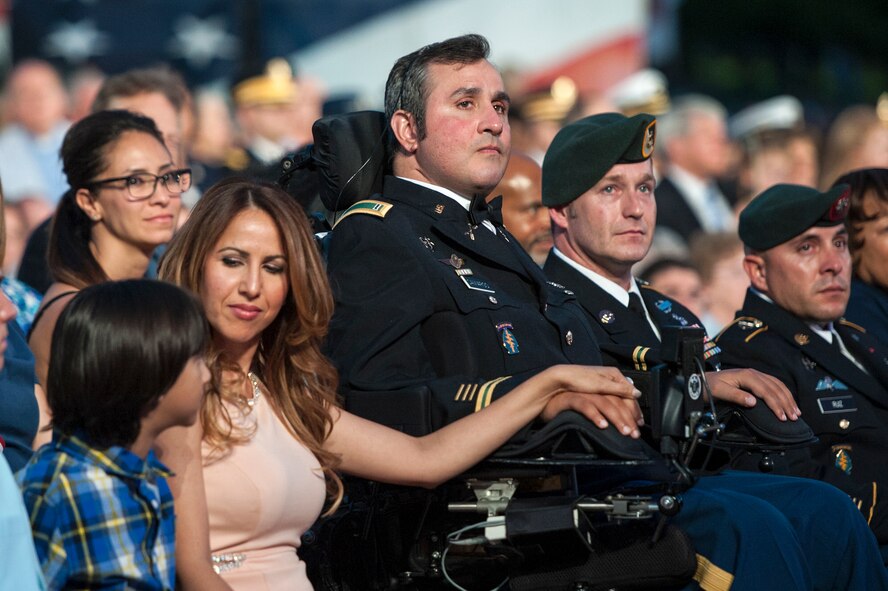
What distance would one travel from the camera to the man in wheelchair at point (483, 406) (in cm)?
427

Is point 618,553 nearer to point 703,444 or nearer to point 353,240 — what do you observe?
point 703,444

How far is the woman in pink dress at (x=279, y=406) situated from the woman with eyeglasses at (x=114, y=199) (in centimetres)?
143

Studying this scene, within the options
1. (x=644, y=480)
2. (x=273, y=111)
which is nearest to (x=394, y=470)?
(x=644, y=480)

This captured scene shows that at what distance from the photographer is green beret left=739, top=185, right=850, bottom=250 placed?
19.6 feet

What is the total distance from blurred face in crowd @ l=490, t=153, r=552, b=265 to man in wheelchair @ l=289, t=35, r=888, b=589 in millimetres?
1330

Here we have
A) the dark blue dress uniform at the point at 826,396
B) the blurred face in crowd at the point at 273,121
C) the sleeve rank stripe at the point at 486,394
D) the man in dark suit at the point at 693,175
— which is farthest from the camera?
the man in dark suit at the point at 693,175

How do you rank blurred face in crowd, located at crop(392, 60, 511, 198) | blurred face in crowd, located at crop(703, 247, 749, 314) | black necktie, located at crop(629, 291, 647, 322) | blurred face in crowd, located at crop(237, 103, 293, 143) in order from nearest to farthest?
blurred face in crowd, located at crop(392, 60, 511, 198) → black necktie, located at crop(629, 291, 647, 322) → blurred face in crowd, located at crop(703, 247, 749, 314) → blurred face in crowd, located at crop(237, 103, 293, 143)

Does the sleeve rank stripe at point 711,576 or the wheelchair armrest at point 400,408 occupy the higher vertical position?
the wheelchair armrest at point 400,408

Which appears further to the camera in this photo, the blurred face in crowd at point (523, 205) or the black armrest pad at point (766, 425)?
the blurred face in crowd at point (523, 205)

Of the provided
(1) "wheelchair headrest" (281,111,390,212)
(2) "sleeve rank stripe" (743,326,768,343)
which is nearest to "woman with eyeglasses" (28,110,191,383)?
(1) "wheelchair headrest" (281,111,390,212)

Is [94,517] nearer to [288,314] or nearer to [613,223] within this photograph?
[288,314]

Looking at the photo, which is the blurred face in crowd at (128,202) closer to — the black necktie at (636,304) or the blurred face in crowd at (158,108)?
the blurred face in crowd at (158,108)

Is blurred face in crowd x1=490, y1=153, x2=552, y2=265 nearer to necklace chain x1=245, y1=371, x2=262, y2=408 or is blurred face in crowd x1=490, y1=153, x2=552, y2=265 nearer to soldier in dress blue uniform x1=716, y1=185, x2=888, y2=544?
soldier in dress blue uniform x1=716, y1=185, x2=888, y2=544

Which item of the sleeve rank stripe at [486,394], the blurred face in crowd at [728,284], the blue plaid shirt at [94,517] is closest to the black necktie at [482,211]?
the sleeve rank stripe at [486,394]
